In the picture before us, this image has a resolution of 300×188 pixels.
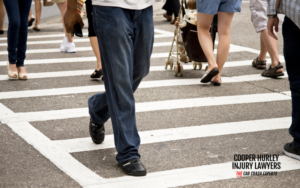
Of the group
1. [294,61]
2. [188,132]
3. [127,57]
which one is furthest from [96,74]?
[294,61]

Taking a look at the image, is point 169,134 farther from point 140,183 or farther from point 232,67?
point 232,67

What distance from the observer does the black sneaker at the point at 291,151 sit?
12.4 feet

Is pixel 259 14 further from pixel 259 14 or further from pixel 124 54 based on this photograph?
pixel 124 54

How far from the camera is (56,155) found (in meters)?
3.83

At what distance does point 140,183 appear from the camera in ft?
10.8

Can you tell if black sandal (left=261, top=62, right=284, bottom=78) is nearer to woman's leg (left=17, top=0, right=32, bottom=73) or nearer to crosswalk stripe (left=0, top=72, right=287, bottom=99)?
crosswalk stripe (left=0, top=72, right=287, bottom=99)

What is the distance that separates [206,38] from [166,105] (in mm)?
1324

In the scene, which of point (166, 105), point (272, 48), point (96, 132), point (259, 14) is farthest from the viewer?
point (259, 14)

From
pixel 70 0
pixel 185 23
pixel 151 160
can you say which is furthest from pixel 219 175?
pixel 185 23

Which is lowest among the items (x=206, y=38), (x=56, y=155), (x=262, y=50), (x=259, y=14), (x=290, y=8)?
(x=262, y=50)

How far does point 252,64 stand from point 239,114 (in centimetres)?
279

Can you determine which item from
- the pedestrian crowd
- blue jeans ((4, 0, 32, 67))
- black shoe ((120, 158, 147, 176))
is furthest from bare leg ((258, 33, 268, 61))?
black shoe ((120, 158, 147, 176))

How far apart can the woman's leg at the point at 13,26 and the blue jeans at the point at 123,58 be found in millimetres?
3175

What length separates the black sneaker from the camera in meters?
3.78
